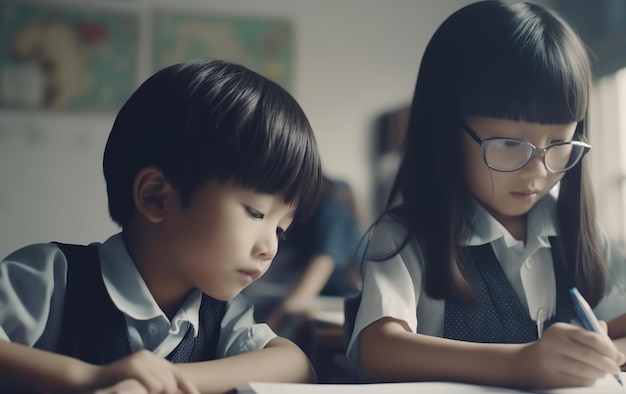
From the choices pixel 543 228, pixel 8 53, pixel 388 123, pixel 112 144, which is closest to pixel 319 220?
pixel 388 123

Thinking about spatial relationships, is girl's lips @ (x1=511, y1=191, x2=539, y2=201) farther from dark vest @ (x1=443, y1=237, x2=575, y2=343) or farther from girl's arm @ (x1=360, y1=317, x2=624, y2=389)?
girl's arm @ (x1=360, y1=317, x2=624, y2=389)

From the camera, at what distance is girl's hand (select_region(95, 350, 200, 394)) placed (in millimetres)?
447

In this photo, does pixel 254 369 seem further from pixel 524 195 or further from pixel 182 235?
pixel 524 195

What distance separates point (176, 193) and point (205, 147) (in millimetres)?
51

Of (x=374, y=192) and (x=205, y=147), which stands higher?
(x=205, y=147)

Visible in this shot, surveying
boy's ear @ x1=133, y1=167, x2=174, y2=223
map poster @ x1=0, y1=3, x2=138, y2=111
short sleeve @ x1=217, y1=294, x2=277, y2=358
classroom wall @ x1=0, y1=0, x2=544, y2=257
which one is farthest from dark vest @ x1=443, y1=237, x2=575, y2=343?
map poster @ x1=0, y1=3, x2=138, y2=111

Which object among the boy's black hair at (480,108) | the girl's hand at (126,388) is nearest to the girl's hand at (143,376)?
the girl's hand at (126,388)

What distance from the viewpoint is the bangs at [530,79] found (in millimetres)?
689

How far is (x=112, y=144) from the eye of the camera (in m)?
0.64

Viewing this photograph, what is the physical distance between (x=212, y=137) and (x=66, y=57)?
2.68 m

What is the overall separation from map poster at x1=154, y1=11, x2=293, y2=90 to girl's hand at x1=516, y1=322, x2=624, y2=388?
8.54 feet

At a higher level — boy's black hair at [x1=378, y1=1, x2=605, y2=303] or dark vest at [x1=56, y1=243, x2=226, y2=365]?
boy's black hair at [x1=378, y1=1, x2=605, y2=303]

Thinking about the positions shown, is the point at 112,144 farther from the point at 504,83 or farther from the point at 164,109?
the point at 504,83

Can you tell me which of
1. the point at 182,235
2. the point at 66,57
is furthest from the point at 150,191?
the point at 66,57
